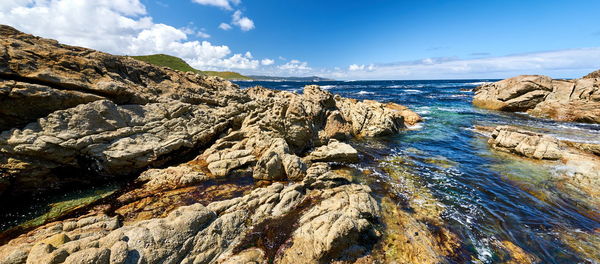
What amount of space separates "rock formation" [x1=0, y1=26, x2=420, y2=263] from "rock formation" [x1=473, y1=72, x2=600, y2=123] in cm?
4296

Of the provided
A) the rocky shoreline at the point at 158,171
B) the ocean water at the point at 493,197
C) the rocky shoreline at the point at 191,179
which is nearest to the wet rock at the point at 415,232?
the rocky shoreline at the point at 191,179

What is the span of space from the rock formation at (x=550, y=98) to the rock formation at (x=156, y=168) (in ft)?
141

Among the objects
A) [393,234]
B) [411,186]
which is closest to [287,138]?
[411,186]

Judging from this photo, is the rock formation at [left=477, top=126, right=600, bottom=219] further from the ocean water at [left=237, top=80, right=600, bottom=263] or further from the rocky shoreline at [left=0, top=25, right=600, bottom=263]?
the ocean water at [left=237, top=80, right=600, bottom=263]

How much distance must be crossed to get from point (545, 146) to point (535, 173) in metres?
4.92

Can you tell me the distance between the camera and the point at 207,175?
14.8 m

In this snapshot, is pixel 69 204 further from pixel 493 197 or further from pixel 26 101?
pixel 493 197

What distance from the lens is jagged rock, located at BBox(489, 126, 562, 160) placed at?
18.9 m

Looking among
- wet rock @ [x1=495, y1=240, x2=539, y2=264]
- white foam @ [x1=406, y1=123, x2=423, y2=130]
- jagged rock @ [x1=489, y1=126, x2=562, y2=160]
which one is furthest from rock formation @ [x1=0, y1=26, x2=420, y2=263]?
white foam @ [x1=406, y1=123, x2=423, y2=130]

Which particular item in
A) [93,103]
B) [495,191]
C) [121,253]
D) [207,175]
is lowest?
[495,191]

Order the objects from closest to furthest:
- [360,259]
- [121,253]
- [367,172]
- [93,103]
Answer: [121,253], [360,259], [93,103], [367,172]

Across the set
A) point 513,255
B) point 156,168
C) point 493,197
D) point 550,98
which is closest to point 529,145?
point 493,197

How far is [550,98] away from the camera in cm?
4247

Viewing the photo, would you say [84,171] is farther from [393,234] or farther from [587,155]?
A: [587,155]
